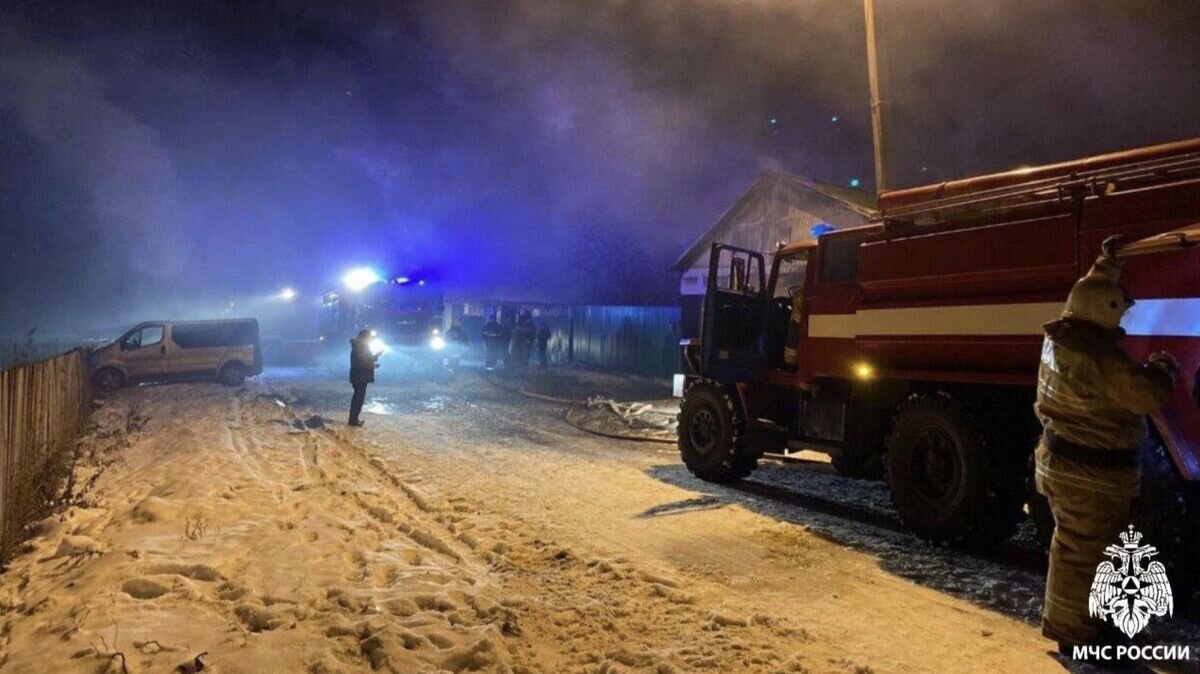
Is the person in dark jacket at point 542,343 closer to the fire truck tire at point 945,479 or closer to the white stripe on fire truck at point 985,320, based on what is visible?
the white stripe on fire truck at point 985,320

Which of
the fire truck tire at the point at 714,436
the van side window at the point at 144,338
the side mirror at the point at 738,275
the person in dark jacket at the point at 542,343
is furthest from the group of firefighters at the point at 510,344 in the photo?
the side mirror at the point at 738,275

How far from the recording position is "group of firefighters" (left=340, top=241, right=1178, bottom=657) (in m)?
3.07

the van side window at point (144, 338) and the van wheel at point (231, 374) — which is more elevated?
the van side window at point (144, 338)

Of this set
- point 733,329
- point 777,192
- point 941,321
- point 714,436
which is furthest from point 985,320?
point 777,192

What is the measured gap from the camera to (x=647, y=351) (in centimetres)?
2309

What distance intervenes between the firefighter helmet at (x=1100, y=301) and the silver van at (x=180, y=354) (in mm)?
19233

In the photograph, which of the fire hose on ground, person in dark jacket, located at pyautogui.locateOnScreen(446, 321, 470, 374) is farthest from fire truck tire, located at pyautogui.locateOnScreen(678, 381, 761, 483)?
person in dark jacket, located at pyautogui.locateOnScreen(446, 321, 470, 374)

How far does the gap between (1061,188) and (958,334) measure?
4.35ft

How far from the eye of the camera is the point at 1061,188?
4727 millimetres

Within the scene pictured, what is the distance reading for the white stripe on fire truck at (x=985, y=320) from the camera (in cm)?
404

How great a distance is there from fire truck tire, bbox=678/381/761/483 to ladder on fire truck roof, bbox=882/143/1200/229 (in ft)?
9.85

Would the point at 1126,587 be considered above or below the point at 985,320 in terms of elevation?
below

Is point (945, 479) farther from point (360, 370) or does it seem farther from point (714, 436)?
point (360, 370)

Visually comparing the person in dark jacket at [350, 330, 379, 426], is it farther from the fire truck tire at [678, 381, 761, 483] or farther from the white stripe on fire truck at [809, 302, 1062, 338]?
the white stripe on fire truck at [809, 302, 1062, 338]
